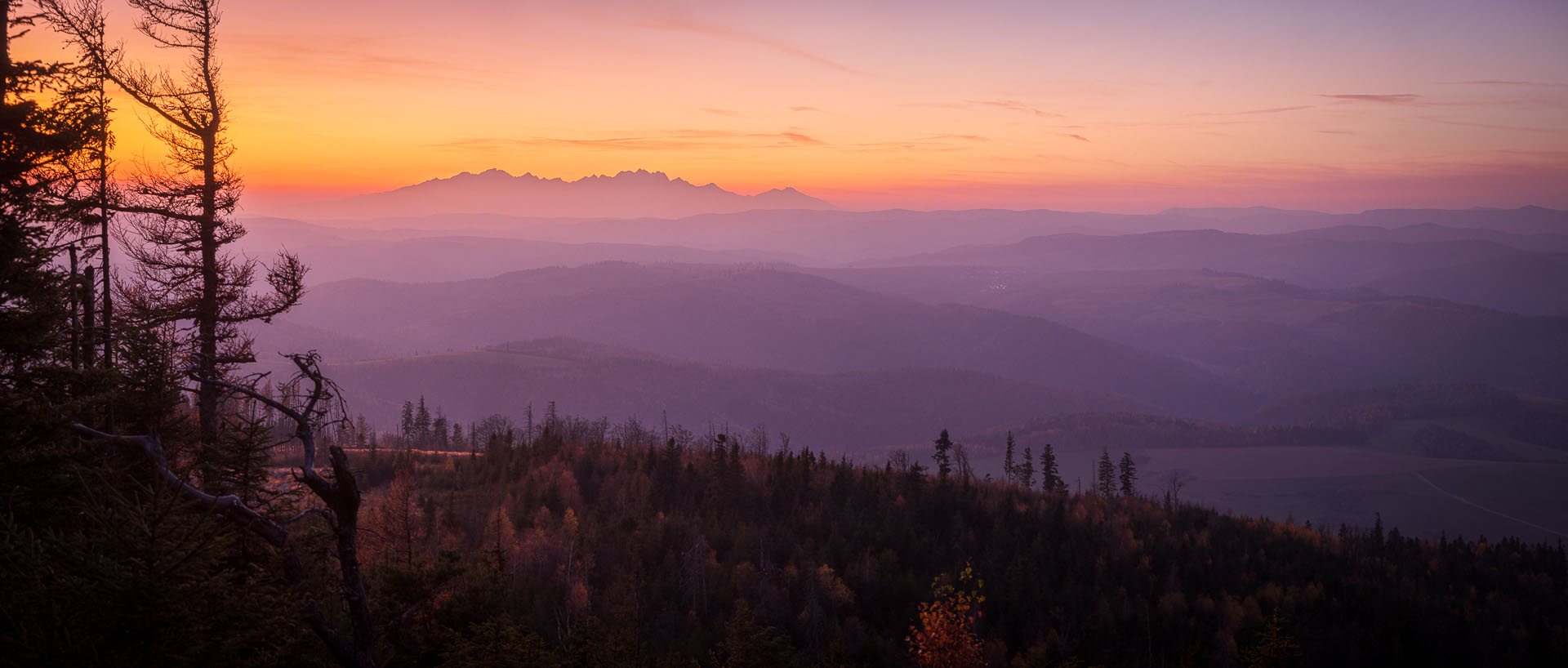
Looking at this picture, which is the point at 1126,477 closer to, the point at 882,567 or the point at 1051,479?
the point at 1051,479

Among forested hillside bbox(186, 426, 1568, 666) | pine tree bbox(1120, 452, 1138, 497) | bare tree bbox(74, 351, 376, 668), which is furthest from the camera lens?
pine tree bbox(1120, 452, 1138, 497)

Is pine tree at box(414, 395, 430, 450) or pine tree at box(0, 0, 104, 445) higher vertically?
pine tree at box(0, 0, 104, 445)

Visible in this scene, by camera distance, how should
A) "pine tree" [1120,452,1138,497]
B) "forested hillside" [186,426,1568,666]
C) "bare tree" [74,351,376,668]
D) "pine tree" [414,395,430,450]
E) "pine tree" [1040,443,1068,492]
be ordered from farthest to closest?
"pine tree" [1120,452,1138,497] → "pine tree" [1040,443,1068,492] → "pine tree" [414,395,430,450] → "forested hillside" [186,426,1568,666] → "bare tree" [74,351,376,668]

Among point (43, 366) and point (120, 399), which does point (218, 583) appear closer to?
point (43, 366)

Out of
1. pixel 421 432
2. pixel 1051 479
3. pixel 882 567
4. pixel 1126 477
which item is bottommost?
pixel 1126 477

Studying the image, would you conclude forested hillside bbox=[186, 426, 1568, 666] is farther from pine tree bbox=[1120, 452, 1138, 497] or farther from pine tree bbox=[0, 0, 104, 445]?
pine tree bbox=[1120, 452, 1138, 497]

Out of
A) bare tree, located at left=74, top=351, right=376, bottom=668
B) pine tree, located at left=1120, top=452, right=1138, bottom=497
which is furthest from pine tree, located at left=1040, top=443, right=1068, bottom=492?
bare tree, located at left=74, top=351, right=376, bottom=668

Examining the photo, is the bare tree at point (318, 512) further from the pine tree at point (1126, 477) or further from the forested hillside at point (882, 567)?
the pine tree at point (1126, 477)

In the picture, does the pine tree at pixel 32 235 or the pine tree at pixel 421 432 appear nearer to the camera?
the pine tree at pixel 32 235

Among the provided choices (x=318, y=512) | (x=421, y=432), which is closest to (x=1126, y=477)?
(x=421, y=432)

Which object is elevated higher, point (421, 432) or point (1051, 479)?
point (421, 432)

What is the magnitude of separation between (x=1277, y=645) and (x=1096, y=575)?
131 ft

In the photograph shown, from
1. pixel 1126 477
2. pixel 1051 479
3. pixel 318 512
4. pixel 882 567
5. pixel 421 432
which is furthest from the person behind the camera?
pixel 1126 477

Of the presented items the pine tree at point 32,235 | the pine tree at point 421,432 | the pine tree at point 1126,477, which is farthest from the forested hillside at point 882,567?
the pine tree at point 421,432
